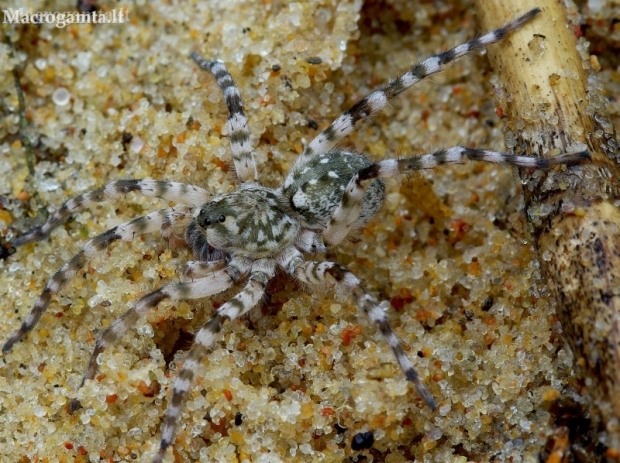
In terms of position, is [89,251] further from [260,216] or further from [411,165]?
[411,165]

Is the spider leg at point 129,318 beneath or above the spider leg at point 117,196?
beneath

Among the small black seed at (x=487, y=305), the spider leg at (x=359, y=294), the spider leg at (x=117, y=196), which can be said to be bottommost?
the small black seed at (x=487, y=305)

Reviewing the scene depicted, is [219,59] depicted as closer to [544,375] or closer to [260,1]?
[260,1]

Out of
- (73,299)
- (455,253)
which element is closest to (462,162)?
(455,253)

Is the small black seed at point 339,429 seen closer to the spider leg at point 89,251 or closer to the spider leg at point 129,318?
the spider leg at point 129,318

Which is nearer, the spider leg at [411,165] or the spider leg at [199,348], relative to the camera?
the spider leg at [199,348]

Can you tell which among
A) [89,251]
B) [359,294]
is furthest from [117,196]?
[359,294]

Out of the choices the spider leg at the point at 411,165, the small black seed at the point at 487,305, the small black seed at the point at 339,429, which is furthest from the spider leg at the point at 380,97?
the small black seed at the point at 339,429
